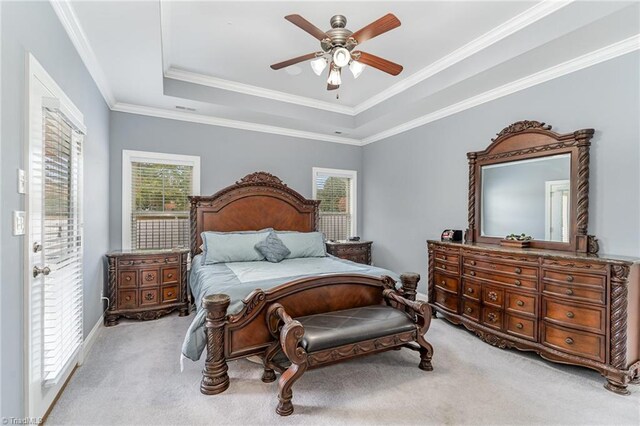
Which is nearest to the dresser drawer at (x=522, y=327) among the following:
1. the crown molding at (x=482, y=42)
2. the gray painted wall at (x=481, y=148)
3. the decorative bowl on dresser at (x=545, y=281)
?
the decorative bowl on dresser at (x=545, y=281)

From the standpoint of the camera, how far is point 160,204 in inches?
175

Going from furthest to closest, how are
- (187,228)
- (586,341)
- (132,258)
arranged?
1. (187,228)
2. (132,258)
3. (586,341)

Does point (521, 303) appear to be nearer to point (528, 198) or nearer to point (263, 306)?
point (528, 198)

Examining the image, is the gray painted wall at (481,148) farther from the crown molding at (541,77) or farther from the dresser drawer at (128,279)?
the dresser drawer at (128,279)

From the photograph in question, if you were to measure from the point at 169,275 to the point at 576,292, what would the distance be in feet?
14.1

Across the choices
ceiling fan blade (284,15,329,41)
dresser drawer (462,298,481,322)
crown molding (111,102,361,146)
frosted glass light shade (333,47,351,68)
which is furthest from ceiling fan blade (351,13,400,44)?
crown molding (111,102,361,146)

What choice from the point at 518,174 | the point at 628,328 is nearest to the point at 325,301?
the point at 628,328

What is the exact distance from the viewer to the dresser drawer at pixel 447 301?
3597mm

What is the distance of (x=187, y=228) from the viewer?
461cm

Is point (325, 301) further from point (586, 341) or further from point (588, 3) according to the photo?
point (588, 3)

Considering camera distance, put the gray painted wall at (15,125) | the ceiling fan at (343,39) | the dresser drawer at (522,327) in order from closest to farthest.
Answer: the gray painted wall at (15,125) < the ceiling fan at (343,39) < the dresser drawer at (522,327)

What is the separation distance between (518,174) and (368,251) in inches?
106

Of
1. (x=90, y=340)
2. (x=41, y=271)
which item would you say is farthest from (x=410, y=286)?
(x=90, y=340)

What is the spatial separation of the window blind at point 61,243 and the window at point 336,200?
141 inches
